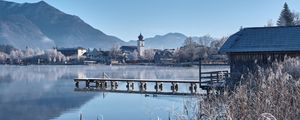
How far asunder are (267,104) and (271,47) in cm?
2145

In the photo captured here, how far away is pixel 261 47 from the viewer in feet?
95.0

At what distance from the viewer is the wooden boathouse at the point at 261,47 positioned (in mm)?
28281

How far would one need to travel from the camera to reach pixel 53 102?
3812cm

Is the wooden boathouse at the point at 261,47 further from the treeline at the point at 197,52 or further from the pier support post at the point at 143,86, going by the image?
the treeline at the point at 197,52

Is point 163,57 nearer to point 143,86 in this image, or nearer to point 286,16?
point 286,16

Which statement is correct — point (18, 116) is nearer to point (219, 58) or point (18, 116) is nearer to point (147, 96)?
point (147, 96)

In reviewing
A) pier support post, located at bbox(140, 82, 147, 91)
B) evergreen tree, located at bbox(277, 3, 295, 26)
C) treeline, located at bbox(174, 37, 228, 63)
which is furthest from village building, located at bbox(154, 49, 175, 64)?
pier support post, located at bbox(140, 82, 147, 91)

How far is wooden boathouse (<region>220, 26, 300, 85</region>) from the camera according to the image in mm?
28281

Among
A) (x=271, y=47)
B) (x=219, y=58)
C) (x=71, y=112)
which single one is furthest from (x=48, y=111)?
(x=219, y=58)

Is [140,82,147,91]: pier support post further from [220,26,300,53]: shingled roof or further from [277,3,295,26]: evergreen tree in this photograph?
[277,3,295,26]: evergreen tree

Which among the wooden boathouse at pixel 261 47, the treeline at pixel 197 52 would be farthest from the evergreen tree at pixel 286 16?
the treeline at pixel 197 52

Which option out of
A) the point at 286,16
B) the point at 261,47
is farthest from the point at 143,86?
the point at 286,16

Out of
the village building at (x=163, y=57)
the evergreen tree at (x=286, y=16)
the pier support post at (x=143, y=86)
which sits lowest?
the pier support post at (x=143, y=86)

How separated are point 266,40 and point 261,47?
74 centimetres
